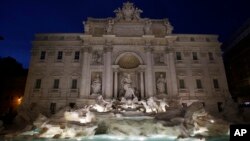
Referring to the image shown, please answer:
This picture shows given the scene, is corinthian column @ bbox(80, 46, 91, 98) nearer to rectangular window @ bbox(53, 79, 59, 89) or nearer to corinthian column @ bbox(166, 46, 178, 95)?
rectangular window @ bbox(53, 79, 59, 89)

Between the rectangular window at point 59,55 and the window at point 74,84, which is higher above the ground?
the rectangular window at point 59,55

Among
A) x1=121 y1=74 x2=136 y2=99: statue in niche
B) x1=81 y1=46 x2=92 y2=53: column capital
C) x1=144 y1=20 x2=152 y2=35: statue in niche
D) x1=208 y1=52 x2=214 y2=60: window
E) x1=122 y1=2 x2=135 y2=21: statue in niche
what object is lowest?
x1=121 y1=74 x2=136 y2=99: statue in niche

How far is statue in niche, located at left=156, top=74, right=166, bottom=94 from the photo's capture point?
24956mm

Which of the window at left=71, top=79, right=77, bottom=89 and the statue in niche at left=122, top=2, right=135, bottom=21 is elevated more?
the statue in niche at left=122, top=2, right=135, bottom=21

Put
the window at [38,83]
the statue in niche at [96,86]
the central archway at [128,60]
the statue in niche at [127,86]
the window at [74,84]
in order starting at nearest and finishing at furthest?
the statue in niche at [127,86] → the statue in niche at [96,86] → the window at [38,83] → the window at [74,84] → the central archway at [128,60]

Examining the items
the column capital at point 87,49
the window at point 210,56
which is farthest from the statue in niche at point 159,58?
the column capital at point 87,49

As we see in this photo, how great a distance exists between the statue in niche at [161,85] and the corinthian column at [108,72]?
6314 millimetres

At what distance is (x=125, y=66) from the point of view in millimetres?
27172

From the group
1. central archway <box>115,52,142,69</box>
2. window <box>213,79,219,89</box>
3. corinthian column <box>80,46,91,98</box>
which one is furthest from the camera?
window <box>213,79,219,89</box>

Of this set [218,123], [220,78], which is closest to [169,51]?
[220,78]

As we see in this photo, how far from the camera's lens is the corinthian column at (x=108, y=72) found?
79.0 ft

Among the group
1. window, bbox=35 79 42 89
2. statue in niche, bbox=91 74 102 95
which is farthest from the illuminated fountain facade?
window, bbox=35 79 42 89

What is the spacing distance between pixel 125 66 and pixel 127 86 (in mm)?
3955

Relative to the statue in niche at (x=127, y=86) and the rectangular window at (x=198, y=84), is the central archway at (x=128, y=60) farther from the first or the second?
the rectangular window at (x=198, y=84)
